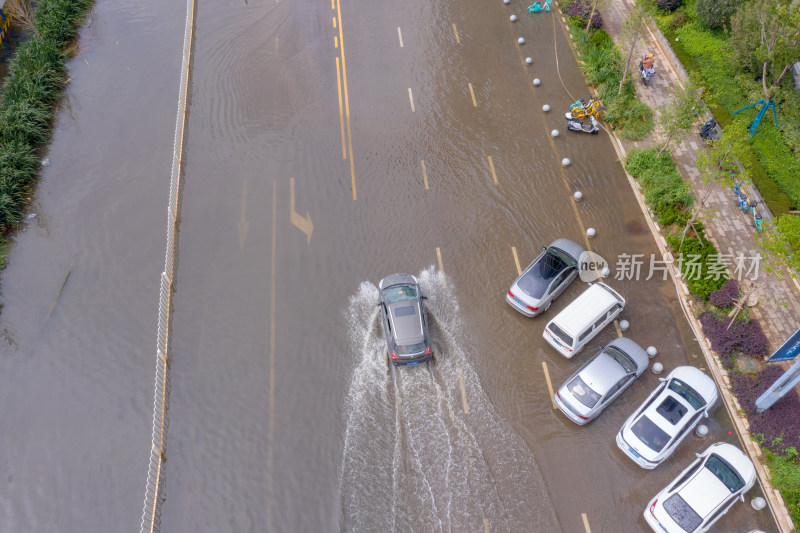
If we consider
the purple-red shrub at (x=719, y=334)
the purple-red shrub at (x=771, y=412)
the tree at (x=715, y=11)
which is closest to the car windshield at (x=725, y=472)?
the purple-red shrub at (x=771, y=412)

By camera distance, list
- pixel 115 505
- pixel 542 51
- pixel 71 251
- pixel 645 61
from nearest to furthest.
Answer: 1. pixel 115 505
2. pixel 71 251
3. pixel 645 61
4. pixel 542 51

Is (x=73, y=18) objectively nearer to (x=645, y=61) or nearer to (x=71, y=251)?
(x=71, y=251)

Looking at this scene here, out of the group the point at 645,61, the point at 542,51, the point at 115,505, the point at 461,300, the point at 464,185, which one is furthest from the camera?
the point at 542,51

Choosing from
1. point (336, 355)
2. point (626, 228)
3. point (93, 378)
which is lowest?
point (626, 228)

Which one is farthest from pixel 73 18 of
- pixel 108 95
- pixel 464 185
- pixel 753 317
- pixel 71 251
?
pixel 753 317

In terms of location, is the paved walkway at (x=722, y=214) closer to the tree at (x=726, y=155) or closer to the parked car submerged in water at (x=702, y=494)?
the tree at (x=726, y=155)

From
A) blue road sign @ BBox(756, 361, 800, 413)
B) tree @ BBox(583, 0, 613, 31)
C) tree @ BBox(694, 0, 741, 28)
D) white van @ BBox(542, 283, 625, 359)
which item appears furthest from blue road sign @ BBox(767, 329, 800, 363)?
tree @ BBox(583, 0, 613, 31)

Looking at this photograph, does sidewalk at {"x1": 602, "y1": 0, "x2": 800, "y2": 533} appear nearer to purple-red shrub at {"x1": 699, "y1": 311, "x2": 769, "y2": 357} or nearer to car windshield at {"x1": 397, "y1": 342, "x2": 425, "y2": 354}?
purple-red shrub at {"x1": 699, "y1": 311, "x2": 769, "y2": 357}
